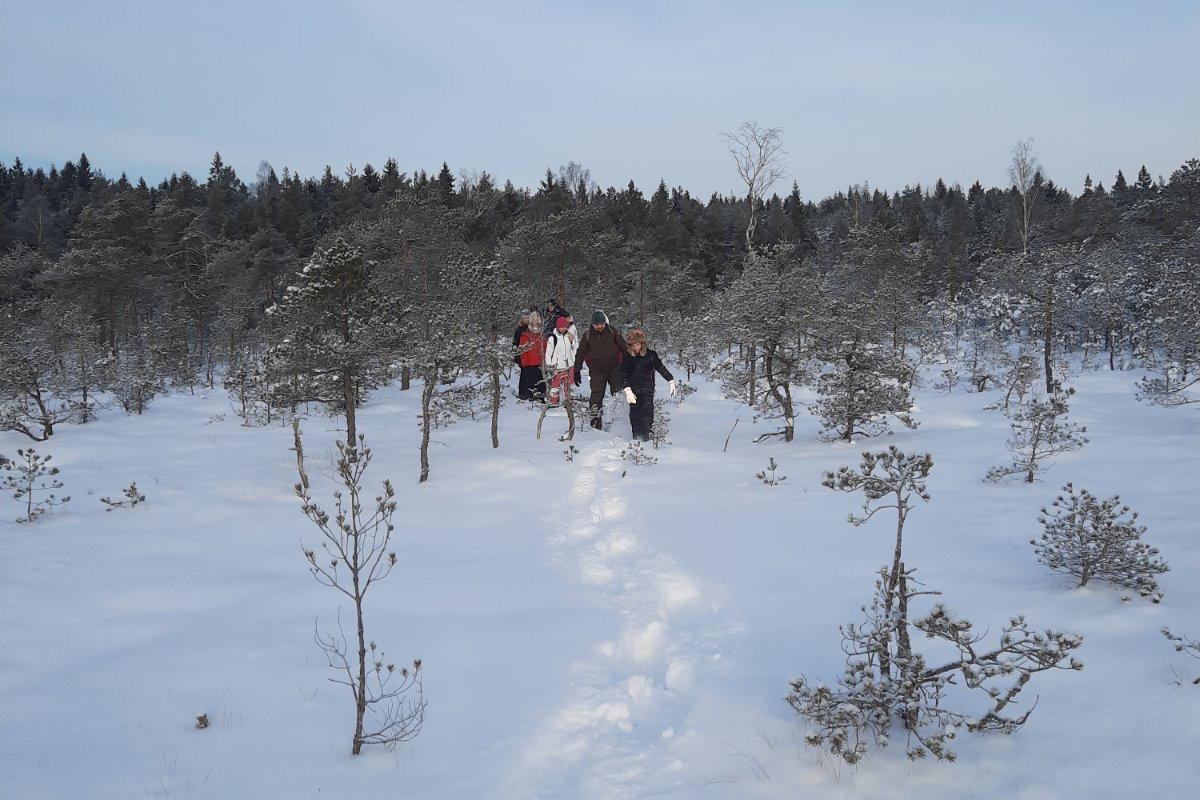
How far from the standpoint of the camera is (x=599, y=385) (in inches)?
454

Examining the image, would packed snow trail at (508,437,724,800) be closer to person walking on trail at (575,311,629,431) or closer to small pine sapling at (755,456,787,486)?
small pine sapling at (755,456,787,486)

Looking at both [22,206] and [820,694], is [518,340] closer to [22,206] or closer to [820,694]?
[820,694]

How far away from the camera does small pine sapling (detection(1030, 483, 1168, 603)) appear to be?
412 cm

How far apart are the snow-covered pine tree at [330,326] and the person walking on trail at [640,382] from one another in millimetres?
4439

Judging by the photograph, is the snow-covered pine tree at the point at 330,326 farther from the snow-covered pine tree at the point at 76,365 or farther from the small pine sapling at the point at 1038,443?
the snow-covered pine tree at the point at 76,365

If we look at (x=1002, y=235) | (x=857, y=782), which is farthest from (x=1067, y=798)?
(x=1002, y=235)

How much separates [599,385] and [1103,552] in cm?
821

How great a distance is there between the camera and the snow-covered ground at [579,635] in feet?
9.62

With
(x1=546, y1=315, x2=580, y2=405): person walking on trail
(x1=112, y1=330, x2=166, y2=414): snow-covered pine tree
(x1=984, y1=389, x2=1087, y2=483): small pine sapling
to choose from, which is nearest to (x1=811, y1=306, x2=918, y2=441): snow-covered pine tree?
(x1=984, y1=389, x2=1087, y2=483): small pine sapling

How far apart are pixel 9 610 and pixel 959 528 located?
8.25 m

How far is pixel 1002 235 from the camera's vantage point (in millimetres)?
52219

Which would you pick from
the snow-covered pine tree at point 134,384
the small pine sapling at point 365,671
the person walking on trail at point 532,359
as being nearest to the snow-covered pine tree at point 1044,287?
the person walking on trail at point 532,359

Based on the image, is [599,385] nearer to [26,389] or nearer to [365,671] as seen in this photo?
[365,671]

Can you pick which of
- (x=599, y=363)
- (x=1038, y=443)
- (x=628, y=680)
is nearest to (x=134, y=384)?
(x=599, y=363)
